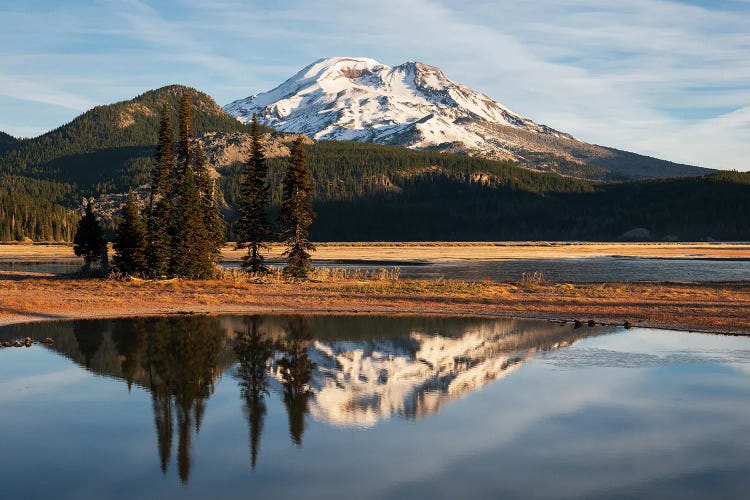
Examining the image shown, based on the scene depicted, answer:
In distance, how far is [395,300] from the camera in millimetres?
45938

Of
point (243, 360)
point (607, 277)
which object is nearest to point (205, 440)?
point (243, 360)

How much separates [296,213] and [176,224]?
9.93 meters

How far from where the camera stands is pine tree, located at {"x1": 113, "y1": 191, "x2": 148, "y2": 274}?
60.6 meters

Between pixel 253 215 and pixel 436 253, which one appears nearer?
pixel 253 215

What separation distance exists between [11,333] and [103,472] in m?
21.6

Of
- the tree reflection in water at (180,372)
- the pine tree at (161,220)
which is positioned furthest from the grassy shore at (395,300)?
the tree reflection in water at (180,372)

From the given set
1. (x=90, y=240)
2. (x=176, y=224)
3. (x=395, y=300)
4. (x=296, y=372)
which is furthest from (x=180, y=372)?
(x=90, y=240)

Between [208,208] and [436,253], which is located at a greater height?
[208,208]

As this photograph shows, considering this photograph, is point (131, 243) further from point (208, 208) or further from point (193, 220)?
point (193, 220)

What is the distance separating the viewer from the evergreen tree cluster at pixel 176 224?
5788 cm

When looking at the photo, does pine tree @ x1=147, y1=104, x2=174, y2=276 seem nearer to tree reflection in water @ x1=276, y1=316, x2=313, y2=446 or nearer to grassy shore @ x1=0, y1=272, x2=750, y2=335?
grassy shore @ x1=0, y1=272, x2=750, y2=335

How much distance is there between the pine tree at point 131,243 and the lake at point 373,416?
94.8 ft

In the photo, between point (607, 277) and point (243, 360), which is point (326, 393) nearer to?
point (243, 360)

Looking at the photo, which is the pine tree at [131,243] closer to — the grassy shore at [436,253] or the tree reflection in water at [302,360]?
the tree reflection in water at [302,360]
